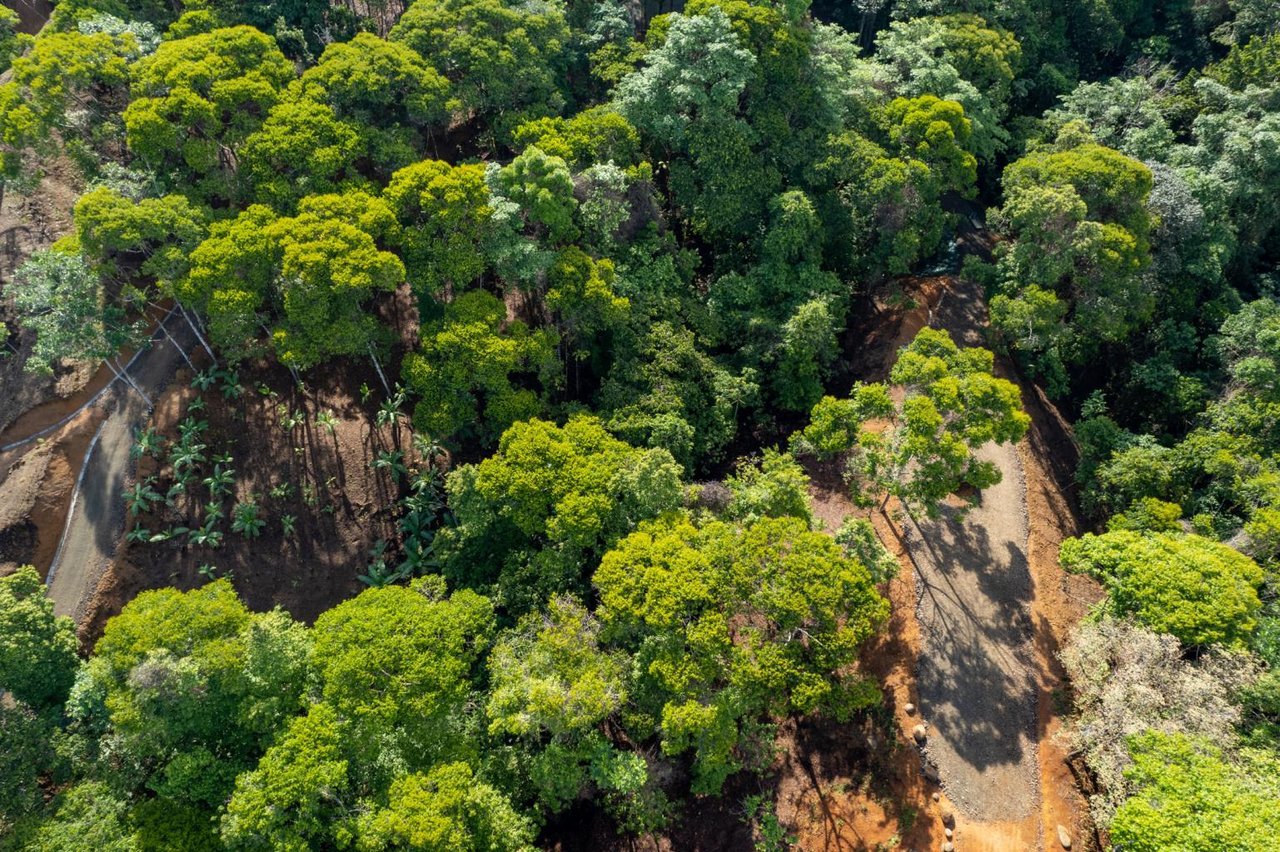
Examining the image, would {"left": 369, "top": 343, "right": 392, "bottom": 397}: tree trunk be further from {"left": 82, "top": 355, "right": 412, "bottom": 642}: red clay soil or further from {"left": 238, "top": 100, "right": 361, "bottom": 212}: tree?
{"left": 238, "top": 100, "right": 361, "bottom": 212}: tree

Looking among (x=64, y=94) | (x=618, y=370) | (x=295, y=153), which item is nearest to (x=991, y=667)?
(x=618, y=370)

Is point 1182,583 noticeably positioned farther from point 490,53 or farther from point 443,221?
point 490,53

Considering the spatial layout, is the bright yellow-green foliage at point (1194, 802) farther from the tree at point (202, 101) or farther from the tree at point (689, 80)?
the tree at point (202, 101)

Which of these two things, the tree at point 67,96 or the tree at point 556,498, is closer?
the tree at point 556,498

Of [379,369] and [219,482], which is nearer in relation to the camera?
[379,369]

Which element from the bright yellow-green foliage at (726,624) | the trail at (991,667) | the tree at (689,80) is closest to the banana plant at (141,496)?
the bright yellow-green foliage at (726,624)

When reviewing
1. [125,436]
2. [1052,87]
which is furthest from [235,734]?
[1052,87]
